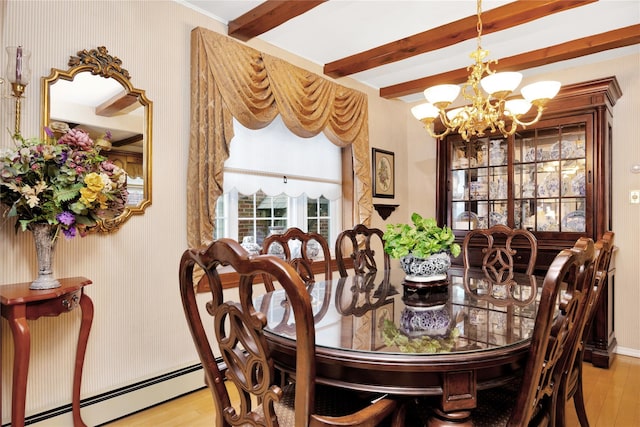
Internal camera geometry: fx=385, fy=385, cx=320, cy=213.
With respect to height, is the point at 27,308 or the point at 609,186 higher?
the point at 609,186

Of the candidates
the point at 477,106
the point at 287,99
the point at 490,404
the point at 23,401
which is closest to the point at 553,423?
the point at 490,404

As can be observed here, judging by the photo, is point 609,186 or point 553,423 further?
point 609,186

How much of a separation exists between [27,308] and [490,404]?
1906 millimetres

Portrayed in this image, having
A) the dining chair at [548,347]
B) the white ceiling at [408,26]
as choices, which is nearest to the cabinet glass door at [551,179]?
the white ceiling at [408,26]

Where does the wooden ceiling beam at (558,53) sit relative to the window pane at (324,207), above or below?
above

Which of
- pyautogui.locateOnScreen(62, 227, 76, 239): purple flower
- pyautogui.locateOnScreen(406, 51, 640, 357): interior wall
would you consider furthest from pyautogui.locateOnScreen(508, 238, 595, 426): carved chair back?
pyautogui.locateOnScreen(406, 51, 640, 357): interior wall

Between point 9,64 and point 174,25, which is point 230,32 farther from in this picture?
point 9,64

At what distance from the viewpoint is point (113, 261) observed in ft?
7.20

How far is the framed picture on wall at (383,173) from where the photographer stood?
4.08 metres

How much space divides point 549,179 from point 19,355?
3805 millimetres

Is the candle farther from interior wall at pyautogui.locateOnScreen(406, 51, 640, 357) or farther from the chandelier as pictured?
interior wall at pyautogui.locateOnScreen(406, 51, 640, 357)

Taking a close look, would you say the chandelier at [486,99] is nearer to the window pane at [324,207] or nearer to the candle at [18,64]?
the window pane at [324,207]

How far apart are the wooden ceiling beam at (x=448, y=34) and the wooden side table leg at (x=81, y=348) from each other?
267cm

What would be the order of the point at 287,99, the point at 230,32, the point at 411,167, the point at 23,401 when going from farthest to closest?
the point at 411,167, the point at 287,99, the point at 230,32, the point at 23,401
